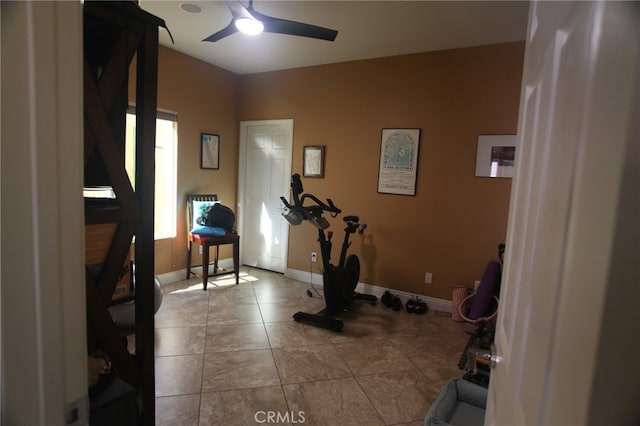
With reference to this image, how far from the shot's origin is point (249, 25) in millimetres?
2537

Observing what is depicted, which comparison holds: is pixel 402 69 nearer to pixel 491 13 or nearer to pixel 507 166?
pixel 491 13

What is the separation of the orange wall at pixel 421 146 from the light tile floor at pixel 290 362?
0.69 meters

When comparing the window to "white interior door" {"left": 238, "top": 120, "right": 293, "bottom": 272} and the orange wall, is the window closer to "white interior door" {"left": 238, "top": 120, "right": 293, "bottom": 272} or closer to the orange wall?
"white interior door" {"left": 238, "top": 120, "right": 293, "bottom": 272}

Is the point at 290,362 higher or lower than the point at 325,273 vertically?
lower

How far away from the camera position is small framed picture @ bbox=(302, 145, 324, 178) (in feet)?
14.3

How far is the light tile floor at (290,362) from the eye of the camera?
2027mm

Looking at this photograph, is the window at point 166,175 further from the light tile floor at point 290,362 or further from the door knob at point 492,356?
the door knob at point 492,356

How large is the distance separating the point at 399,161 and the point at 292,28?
6.35 ft

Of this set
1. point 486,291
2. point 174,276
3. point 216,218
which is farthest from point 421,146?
point 174,276

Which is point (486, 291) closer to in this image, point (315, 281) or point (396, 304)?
point (396, 304)

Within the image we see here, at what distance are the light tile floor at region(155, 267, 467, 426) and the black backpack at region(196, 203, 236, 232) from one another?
83 centimetres

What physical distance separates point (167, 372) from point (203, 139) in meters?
3.03

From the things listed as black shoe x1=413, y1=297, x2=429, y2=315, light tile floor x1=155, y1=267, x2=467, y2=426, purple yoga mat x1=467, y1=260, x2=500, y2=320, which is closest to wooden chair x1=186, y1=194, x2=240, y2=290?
light tile floor x1=155, y1=267, x2=467, y2=426

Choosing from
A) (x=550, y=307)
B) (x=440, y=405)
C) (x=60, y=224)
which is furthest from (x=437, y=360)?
(x=60, y=224)
